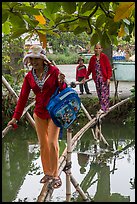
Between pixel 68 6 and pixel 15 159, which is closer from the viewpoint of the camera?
pixel 68 6

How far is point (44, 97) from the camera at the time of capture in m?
2.16

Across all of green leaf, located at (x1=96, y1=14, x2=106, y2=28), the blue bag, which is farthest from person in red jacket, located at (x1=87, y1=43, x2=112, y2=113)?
green leaf, located at (x1=96, y1=14, x2=106, y2=28)

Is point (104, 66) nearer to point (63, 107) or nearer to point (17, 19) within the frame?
point (63, 107)

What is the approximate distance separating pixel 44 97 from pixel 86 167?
293 centimetres


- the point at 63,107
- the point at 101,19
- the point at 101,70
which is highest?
the point at 101,19

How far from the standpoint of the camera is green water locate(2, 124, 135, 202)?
161 inches

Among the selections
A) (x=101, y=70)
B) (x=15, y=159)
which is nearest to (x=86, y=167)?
(x=15, y=159)

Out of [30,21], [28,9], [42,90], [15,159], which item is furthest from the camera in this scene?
[15,159]

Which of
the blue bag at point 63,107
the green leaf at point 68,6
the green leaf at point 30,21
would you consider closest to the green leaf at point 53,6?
the green leaf at point 68,6

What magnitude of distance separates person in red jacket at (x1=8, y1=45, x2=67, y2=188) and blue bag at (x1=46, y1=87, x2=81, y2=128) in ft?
0.25

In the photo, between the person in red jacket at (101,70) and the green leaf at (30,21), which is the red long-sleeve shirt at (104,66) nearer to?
the person in red jacket at (101,70)

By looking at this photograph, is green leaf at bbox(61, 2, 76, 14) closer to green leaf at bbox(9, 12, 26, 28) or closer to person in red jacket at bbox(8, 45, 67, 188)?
green leaf at bbox(9, 12, 26, 28)

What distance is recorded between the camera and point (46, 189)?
2.29 meters

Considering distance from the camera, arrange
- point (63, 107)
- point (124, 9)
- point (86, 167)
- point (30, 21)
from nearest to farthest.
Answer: point (124, 9) < point (30, 21) < point (63, 107) < point (86, 167)
